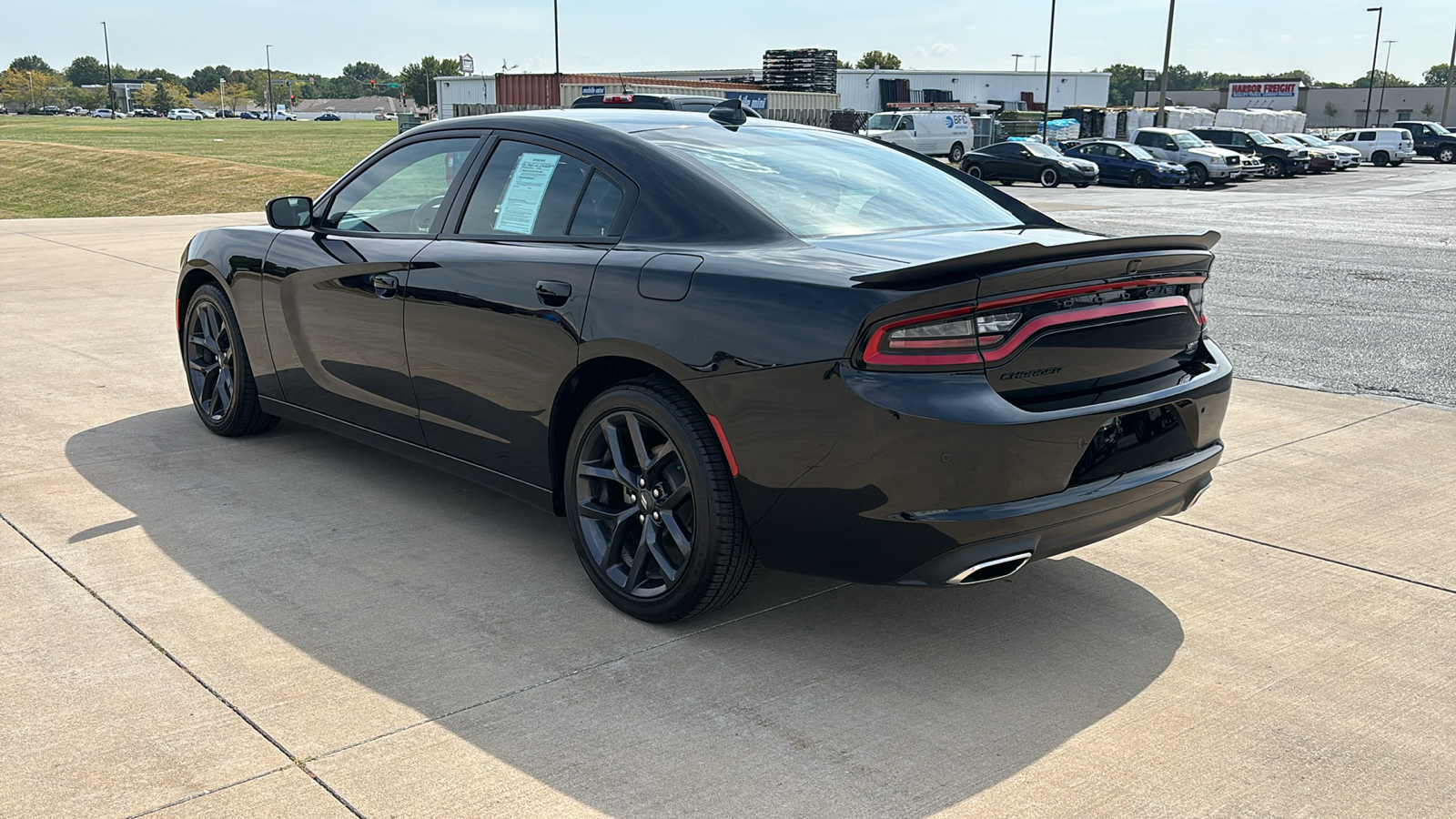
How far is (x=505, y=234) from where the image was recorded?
4152mm

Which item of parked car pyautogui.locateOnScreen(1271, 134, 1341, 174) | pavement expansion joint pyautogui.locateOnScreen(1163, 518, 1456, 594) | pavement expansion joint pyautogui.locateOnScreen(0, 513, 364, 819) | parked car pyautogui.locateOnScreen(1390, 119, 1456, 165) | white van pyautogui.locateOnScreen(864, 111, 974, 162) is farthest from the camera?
parked car pyautogui.locateOnScreen(1390, 119, 1456, 165)

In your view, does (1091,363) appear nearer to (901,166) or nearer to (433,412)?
(901,166)

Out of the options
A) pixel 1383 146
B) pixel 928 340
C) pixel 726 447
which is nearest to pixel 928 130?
pixel 1383 146

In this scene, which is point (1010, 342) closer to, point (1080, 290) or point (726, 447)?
point (1080, 290)

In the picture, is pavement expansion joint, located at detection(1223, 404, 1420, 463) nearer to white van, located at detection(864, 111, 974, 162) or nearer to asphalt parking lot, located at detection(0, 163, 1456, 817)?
asphalt parking lot, located at detection(0, 163, 1456, 817)

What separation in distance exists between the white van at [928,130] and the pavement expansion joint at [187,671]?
40465 millimetres

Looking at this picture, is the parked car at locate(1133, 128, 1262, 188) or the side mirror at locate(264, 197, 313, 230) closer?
the side mirror at locate(264, 197, 313, 230)

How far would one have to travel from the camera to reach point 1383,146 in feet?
159

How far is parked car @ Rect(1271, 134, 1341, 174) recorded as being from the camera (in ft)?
135

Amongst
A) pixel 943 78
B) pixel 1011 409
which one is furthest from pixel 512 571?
pixel 943 78

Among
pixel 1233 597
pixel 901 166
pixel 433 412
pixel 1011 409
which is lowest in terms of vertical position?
pixel 1233 597

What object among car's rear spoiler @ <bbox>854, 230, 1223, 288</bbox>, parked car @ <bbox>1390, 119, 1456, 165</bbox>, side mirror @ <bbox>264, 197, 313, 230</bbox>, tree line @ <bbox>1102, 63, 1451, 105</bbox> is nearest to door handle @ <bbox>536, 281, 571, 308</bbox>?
car's rear spoiler @ <bbox>854, 230, 1223, 288</bbox>

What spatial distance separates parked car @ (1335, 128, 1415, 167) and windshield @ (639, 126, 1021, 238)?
4994cm

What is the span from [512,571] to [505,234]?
1.15m
